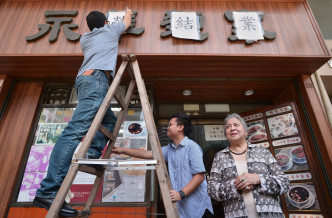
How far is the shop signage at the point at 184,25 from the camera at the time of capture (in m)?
3.57

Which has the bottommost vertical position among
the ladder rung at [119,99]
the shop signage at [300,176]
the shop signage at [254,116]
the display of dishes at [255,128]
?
the shop signage at [300,176]

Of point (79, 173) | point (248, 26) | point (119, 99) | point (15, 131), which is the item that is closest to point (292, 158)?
point (248, 26)

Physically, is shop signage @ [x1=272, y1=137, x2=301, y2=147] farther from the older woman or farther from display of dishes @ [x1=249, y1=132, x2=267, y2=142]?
the older woman

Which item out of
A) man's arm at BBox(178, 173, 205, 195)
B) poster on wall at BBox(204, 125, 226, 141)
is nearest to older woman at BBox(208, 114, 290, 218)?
man's arm at BBox(178, 173, 205, 195)

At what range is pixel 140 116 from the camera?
3.95 meters

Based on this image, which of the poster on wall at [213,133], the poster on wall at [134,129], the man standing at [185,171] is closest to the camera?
the man standing at [185,171]

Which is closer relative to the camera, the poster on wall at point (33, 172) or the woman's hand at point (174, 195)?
the woman's hand at point (174, 195)

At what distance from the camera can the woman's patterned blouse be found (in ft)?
5.91

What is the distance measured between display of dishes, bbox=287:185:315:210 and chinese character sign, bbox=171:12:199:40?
3.28 meters

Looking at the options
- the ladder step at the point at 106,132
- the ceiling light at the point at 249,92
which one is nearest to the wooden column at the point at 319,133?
the ceiling light at the point at 249,92

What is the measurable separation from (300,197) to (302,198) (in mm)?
32

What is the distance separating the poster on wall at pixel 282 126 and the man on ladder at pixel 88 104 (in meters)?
3.38

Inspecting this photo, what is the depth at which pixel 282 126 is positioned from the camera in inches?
160

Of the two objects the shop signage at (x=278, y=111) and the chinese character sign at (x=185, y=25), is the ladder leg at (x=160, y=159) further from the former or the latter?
the shop signage at (x=278, y=111)
